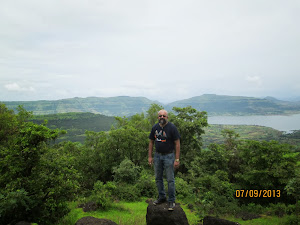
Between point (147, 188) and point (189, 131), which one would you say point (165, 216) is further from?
point (189, 131)

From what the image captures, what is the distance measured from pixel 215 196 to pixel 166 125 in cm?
1047

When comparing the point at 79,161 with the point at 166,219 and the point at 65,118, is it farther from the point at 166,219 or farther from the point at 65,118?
the point at 65,118

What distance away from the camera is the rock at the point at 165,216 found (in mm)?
7141

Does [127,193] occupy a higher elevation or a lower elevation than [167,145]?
lower

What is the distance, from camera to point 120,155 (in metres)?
24.9

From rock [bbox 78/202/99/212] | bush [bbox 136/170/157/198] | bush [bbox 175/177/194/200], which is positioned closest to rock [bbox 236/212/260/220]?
bush [bbox 175/177/194/200]

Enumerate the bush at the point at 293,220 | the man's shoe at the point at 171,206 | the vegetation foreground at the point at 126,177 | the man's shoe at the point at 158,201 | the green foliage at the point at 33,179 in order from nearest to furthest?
the green foliage at the point at 33,179 < the vegetation foreground at the point at 126,177 < the man's shoe at the point at 171,206 < the man's shoe at the point at 158,201 < the bush at the point at 293,220

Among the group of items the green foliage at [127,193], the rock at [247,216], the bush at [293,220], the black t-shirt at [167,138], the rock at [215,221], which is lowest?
the green foliage at [127,193]

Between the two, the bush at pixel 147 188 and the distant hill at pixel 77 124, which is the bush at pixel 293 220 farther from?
the distant hill at pixel 77 124

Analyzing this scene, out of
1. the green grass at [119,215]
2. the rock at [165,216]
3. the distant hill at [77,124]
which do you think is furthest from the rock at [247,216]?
the distant hill at [77,124]

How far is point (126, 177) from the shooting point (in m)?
18.2

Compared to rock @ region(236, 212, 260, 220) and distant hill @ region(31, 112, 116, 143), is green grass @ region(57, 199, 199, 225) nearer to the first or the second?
rock @ region(236, 212, 260, 220)
